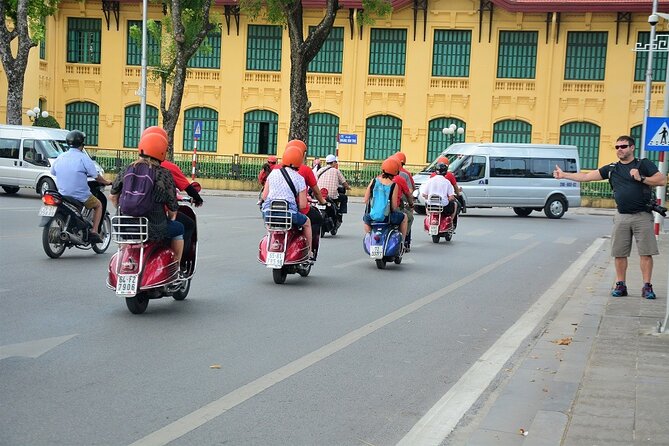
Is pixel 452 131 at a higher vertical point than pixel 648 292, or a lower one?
higher

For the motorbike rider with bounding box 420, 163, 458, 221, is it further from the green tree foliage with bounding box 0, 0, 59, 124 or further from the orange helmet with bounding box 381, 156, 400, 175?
the green tree foliage with bounding box 0, 0, 59, 124

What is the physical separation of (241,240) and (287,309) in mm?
8571

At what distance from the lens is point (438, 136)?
160 ft

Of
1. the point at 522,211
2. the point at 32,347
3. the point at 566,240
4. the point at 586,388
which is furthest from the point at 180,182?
the point at 522,211

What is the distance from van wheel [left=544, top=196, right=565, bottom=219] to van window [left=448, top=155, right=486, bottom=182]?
2.63 m

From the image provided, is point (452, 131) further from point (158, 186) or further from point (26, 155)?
point (158, 186)

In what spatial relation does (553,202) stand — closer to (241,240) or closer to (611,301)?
(241,240)

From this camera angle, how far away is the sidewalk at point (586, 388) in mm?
5910

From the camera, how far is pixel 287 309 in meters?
10.7

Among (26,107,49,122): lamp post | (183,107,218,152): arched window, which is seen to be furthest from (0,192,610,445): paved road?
(183,107,218,152): arched window

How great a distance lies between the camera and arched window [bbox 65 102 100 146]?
168ft

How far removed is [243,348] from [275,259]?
162 inches

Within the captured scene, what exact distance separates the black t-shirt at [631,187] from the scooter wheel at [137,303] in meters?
5.55

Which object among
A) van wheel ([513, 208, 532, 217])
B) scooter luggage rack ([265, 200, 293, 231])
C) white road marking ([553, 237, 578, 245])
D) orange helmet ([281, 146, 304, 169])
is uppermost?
orange helmet ([281, 146, 304, 169])
